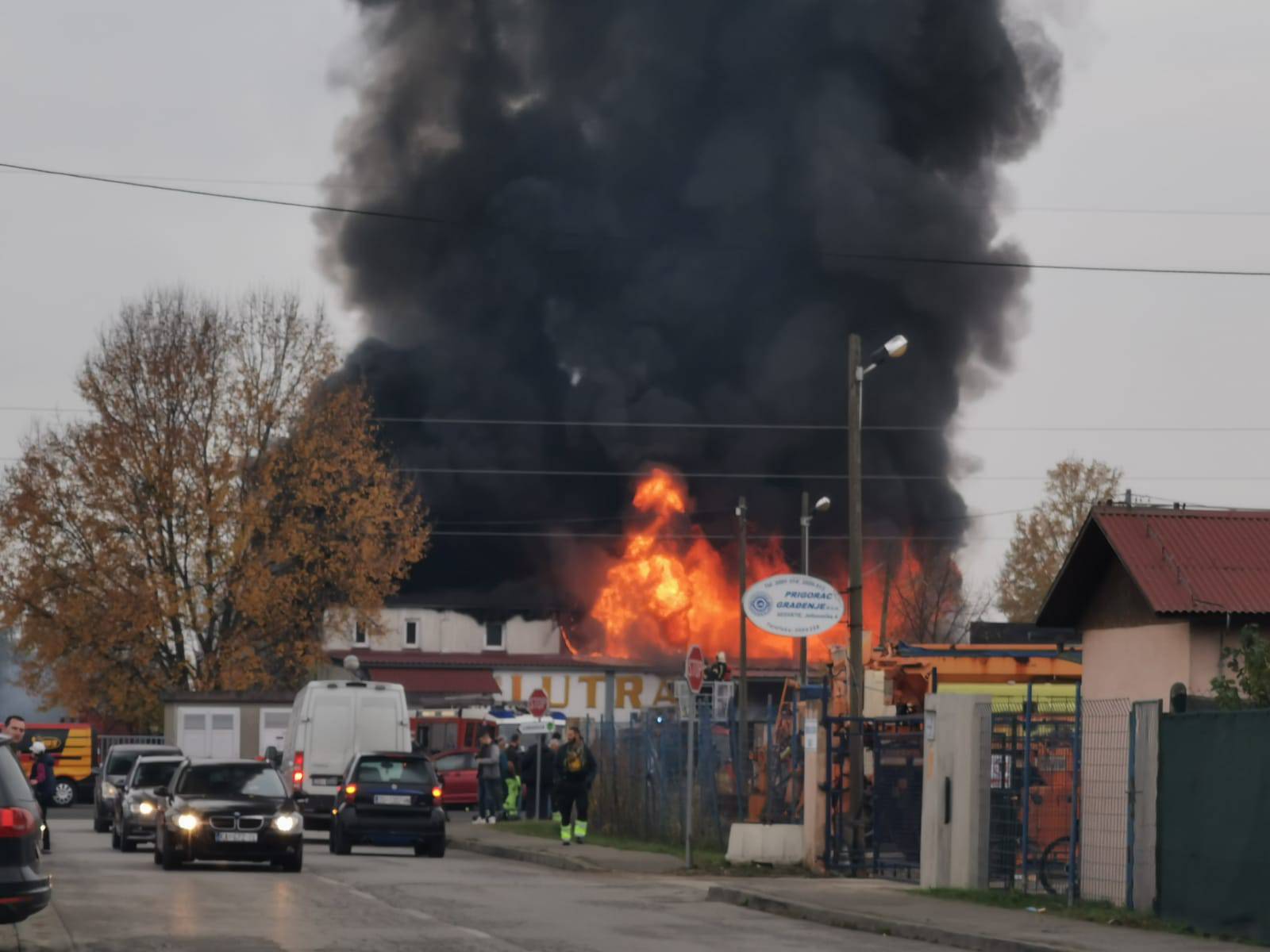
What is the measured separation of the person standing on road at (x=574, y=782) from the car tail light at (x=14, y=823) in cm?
1848

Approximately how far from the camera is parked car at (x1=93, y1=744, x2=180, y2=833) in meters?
37.4

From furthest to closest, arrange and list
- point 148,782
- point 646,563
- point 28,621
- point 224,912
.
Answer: point 646,563, point 28,621, point 148,782, point 224,912

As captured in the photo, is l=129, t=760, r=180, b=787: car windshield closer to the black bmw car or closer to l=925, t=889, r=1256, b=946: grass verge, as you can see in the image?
the black bmw car

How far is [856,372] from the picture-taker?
27.6 metres

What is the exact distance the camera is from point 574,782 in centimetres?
3158

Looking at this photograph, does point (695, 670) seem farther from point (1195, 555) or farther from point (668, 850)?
point (1195, 555)

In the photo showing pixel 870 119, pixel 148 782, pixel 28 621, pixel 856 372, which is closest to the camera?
pixel 856 372

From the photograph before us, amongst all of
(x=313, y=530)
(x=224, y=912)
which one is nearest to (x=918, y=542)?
(x=313, y=530)

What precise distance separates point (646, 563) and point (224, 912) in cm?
5908

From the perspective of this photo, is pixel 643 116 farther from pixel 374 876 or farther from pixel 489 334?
pixel 374 876

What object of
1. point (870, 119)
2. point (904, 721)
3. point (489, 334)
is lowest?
point (904, 721)

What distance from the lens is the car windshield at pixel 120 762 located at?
39.7 m

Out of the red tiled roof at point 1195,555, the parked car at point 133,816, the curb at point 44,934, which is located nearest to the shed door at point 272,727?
the parked car at point 133,816

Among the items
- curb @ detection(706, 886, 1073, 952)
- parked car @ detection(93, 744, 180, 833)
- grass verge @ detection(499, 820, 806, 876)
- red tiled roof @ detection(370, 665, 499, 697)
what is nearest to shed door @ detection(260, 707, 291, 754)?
parked car @ detection(93, 744, 180, 833)
